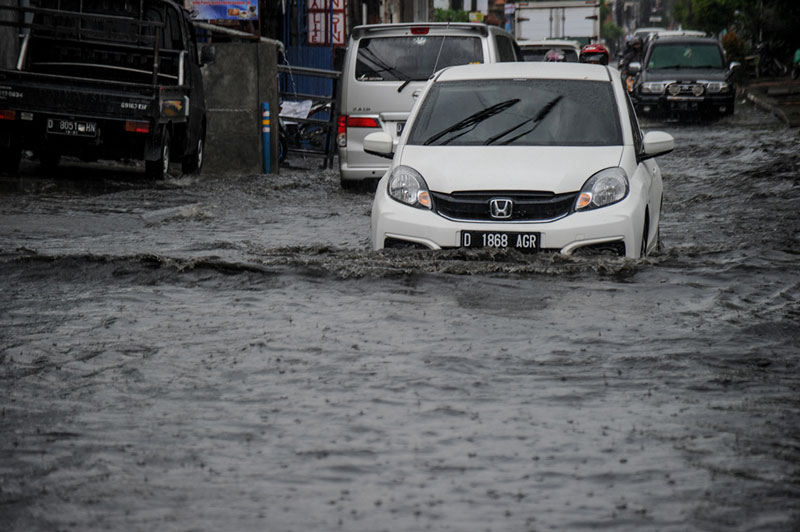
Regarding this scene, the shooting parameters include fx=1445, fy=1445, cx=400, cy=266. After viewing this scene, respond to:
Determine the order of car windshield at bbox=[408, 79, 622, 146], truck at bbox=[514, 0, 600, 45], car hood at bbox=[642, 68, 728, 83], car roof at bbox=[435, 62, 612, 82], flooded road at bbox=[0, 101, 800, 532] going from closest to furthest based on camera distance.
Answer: flooded road at bbox=[0, 101, 800, 532] < car windshield at bbox=[408, 79, 622, 146] < car roof at bbox=[435, 62, 612, 82] < car hood at bbox=[642, 68, 728, 83] < truck at bbox=[514, 0, 600, 45]

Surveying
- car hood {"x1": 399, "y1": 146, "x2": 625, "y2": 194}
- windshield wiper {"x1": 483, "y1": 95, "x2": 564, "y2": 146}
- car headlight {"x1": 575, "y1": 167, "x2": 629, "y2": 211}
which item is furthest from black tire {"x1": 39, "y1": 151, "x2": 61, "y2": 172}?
car headlight {"x1": 575, "y1": 167, "x2": 629, "y2": 211}

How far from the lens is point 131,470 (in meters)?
4.85

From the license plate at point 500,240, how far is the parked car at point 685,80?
77.9 ft

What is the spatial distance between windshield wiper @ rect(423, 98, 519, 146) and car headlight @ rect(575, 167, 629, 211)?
130cm

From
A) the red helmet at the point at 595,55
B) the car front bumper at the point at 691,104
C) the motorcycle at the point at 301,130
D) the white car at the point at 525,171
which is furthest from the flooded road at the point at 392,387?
the car front bumper at the point at 691,104

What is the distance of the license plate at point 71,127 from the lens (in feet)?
53.4

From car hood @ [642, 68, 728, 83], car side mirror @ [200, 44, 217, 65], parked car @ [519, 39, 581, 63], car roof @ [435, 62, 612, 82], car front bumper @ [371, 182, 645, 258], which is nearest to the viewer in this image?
car front bumper @ [371, 182, 645, 258]

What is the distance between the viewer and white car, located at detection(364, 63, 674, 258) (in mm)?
8820

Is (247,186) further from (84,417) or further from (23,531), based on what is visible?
(23,531)

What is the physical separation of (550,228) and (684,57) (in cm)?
2559

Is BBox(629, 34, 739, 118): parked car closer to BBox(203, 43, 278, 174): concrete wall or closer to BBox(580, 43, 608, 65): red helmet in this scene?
BBox(580, 43, 608, 65): red helmet

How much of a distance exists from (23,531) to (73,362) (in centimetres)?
258

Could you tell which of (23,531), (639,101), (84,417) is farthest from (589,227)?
(639,101)

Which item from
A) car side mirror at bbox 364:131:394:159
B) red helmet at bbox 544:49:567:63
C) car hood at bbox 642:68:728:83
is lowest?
car hood at bbox 642:68:728:83
